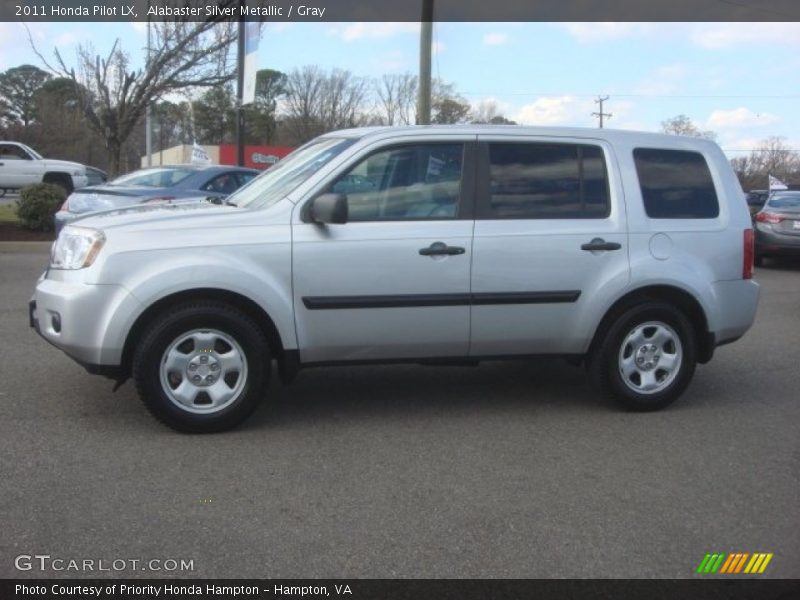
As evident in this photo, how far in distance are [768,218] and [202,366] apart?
1258cm

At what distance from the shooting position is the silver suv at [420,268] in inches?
188

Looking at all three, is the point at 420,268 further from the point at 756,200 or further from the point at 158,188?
the point at 756,200

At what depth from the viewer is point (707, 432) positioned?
Answer: 208 inches

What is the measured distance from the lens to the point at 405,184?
17.0 feet

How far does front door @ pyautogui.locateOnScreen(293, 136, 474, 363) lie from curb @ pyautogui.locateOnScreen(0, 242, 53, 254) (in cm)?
1075

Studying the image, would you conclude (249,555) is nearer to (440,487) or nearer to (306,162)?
(440,487)

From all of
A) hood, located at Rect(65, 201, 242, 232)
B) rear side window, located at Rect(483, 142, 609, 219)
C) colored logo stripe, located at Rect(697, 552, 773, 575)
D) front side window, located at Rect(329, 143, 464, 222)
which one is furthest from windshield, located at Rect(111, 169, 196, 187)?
colored logo stripe, located at Rect(697, 552, 773, 575)

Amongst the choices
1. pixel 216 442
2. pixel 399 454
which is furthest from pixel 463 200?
pixel 216 442

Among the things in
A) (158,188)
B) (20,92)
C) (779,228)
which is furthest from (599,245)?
(20,92)

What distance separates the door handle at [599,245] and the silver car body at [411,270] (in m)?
0.04

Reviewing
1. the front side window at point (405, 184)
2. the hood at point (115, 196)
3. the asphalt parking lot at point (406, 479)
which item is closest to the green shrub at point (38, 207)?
the hood at point (115, 196)
